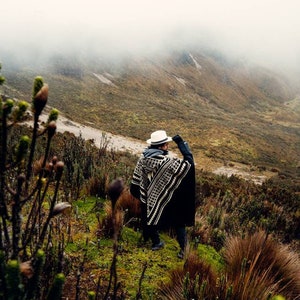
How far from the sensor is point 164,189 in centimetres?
410

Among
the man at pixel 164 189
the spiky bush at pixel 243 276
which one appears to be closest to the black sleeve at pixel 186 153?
the man at pixel 164 189

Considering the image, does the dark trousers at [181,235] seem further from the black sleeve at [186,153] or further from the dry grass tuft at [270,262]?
the black sleeve at [186,153]

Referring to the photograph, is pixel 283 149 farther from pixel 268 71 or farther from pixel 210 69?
pixel 268 71

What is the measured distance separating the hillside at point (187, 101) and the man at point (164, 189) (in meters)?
24.2

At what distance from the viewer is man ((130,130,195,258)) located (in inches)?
161

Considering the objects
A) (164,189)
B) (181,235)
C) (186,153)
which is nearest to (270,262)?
(181,235)

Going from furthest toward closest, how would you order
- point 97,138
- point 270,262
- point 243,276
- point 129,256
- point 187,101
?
→ point 187,101, point 97,138, point 129,256, point 270,262, point 243,276

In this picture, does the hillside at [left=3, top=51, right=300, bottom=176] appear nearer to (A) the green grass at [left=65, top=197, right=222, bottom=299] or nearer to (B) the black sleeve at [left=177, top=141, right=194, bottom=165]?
(A) the green grass at [left=65, top=197, right=222, bottom=299]

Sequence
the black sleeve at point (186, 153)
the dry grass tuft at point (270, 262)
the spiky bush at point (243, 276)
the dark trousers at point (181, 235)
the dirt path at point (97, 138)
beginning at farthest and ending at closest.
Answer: the dirt path at point (97, 138)
the dark trousers at point (181, 235)
the black sleeve at point (186, 153)
the dry grass tuft at point (270, 262)
the spiky bush at point (243, 276)

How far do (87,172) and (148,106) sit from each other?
163 ft

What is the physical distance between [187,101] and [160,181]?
2805 inches

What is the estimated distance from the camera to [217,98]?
86812 millimetres

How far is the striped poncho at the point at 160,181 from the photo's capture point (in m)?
4.06

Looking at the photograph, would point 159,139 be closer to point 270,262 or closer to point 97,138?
point 270,262
